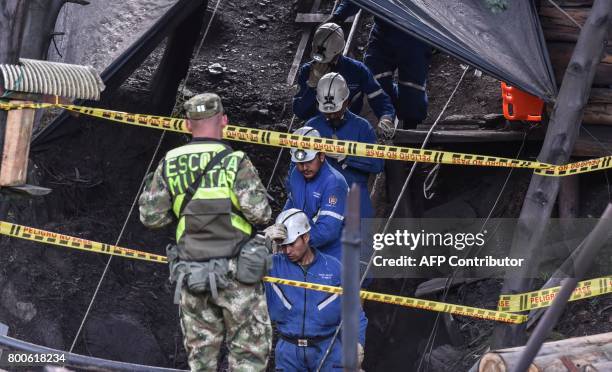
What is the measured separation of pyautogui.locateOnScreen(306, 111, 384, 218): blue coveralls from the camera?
26.3 feet

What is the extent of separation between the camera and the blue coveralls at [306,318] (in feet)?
21.7

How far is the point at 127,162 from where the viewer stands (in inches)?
421

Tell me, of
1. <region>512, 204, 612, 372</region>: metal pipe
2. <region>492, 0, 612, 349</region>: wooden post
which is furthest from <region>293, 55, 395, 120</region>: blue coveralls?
<region>512, 204, 612, 372</region>: metal pipe

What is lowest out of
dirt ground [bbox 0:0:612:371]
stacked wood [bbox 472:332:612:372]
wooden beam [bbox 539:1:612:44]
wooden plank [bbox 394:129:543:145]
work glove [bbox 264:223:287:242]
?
dirt ground [bbox 0:0:612:371]

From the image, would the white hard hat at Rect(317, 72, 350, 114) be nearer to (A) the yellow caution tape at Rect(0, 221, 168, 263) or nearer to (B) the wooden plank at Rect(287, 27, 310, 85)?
(A) the yellow caution tape at Rect(0, 221, 168, 263)

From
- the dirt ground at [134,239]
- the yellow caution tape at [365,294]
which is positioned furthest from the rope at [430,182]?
the yellow caution tape at [365,294]

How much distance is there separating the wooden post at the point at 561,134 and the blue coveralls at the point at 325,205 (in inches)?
51.6

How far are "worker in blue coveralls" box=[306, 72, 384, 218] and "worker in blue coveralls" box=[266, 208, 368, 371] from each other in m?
1.33

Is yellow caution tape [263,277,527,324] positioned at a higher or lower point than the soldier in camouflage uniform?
lower

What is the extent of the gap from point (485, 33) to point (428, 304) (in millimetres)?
2025

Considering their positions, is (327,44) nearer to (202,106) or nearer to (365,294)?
(365,294)

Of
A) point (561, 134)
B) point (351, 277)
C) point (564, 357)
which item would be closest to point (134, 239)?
point (561, 134)

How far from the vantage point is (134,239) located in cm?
1061

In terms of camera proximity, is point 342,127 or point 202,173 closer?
point 202,173
